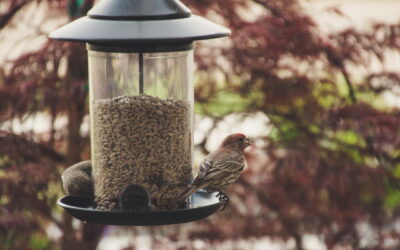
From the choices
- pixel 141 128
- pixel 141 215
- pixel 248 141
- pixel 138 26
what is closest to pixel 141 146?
pixel 141 128

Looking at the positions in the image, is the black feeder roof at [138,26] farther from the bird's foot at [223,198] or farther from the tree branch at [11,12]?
the tree branch at [11,12]

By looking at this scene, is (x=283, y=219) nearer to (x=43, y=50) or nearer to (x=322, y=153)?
(x=322, y=153)

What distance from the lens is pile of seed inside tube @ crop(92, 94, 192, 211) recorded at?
342 cm

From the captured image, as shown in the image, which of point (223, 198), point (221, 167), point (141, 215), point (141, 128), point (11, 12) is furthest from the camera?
point (11, 12)

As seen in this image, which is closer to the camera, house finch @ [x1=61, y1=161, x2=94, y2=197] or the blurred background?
house finch @ [x1=61, y1=161, x2=94, y2=197]

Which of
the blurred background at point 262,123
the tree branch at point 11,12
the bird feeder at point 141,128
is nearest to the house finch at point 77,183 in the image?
the bird feeder at point 141,128

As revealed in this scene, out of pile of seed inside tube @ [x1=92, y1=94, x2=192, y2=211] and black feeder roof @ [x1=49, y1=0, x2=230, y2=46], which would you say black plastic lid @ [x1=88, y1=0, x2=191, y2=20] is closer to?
black feeder roof @ [x1=49, y1=0, x2=230, y2=46]

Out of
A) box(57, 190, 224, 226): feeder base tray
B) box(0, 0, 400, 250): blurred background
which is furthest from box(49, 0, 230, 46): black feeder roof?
box(0, 0, 400, 250): blurred background

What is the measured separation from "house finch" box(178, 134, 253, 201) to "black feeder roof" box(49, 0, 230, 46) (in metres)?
0.69

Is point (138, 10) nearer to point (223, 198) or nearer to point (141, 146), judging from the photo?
point (141, 146)

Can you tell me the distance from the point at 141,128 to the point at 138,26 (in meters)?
0.53

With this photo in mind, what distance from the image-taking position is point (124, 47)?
327cm

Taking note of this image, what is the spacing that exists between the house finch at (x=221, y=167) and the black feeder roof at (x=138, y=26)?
2.26 feet

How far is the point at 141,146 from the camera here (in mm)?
3428
